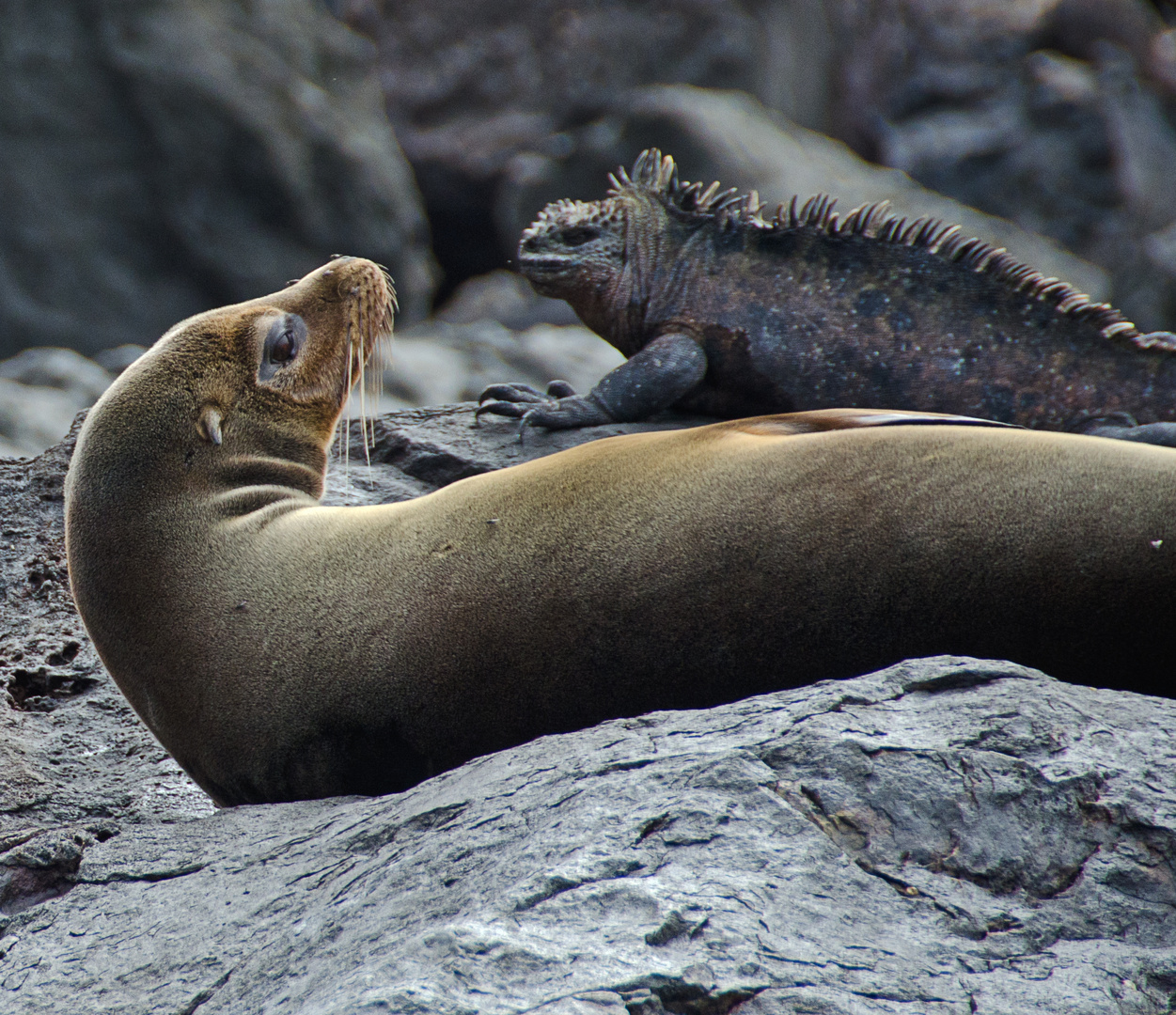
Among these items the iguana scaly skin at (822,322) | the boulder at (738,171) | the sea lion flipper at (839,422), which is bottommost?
the boulder at (738,171)

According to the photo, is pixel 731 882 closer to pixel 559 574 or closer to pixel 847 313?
pixel 559 574

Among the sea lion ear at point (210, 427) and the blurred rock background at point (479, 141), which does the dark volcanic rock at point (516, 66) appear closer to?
the blurred rock background at point (479, 141)

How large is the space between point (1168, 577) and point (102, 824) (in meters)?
2.17

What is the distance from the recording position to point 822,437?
254 centimetres

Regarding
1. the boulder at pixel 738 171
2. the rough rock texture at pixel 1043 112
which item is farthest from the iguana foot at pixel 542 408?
the rough rock texture at pixel 1043 112

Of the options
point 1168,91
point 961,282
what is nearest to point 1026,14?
point 1168,91

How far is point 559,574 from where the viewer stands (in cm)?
246

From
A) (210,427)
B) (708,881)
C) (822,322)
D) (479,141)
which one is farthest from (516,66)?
(708,881)

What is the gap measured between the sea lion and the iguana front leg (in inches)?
53.9

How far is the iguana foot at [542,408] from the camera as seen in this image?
4.43 meters

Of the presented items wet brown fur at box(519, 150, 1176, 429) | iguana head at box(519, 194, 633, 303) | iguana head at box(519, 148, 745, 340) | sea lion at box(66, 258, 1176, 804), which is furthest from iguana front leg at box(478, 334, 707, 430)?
sea lion at box(66, 258, 1176, 804)

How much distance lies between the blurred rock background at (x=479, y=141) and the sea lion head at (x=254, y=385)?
20.8ft

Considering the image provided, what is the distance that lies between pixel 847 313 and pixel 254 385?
7.36 ft

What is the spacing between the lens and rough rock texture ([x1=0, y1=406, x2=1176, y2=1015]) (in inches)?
55.8
